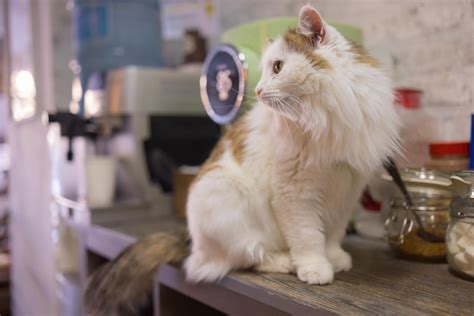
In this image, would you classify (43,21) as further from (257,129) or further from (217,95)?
(257,129)

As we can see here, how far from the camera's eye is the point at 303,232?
762 mm

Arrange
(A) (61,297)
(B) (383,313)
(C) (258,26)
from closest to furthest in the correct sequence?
(B) (383,313) < (C) (258,26) < (A) (61,297)

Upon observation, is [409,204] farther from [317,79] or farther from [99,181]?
[99,181]

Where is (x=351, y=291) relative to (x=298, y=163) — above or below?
below

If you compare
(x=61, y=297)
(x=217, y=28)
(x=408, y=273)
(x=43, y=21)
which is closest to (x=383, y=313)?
(x=408, y=273)

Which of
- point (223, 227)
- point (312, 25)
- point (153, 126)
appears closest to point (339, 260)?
point (223, 227)

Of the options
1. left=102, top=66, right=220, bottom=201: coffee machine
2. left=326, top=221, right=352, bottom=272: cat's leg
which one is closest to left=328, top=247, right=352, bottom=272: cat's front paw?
left=326, top=221, right=352, bottom=272: cat's leg

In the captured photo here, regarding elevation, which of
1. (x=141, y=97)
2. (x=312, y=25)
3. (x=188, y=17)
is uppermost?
(x=188, y=17)

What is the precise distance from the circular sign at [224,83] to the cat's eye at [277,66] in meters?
0.24

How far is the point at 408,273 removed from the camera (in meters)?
0.77

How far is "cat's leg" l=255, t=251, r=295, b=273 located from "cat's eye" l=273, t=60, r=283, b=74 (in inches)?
13.6

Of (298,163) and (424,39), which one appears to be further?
(424,39)

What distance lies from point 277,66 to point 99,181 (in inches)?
36.8

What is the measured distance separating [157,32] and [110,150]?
0.69m
